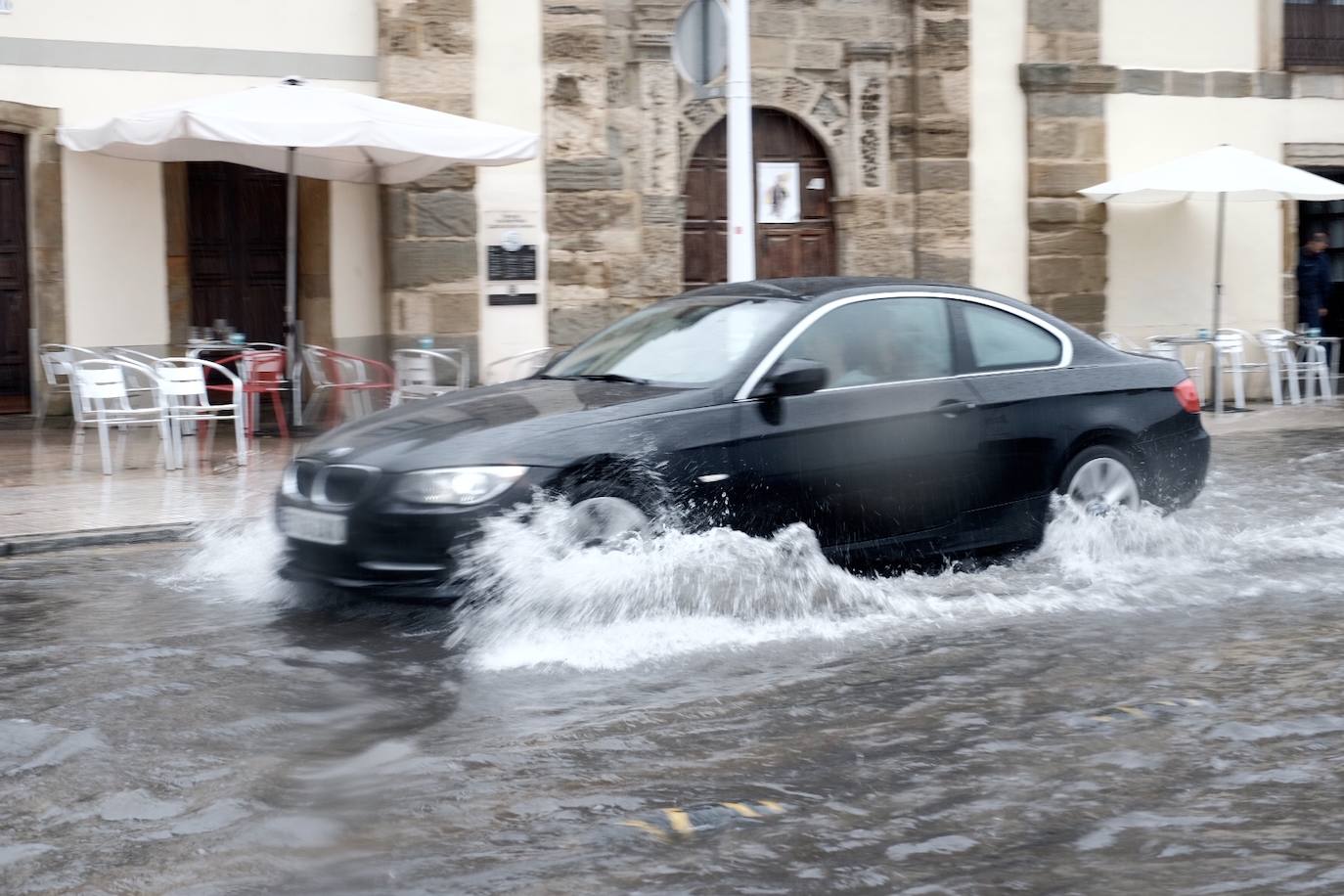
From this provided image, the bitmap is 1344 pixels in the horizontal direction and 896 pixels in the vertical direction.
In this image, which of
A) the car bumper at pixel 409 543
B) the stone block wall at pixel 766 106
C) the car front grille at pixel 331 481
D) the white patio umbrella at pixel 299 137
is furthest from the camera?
the stone block wall at pixel 766 106

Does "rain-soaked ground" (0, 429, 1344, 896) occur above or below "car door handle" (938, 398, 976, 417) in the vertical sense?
below

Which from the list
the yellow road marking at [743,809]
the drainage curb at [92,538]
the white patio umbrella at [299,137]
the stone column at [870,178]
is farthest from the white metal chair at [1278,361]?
the yellow road marking at [743,809]

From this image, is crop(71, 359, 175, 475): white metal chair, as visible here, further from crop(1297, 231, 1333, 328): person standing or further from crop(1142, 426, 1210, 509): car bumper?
crop(1297, 231, 1333, 328): person standing

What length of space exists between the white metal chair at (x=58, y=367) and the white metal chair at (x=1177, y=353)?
1012 centimetres

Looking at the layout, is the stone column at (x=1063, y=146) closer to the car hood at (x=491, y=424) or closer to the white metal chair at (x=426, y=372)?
the white metal chair at (x=426, y=372)

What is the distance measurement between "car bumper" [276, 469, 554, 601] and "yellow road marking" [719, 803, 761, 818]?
81.2 inches

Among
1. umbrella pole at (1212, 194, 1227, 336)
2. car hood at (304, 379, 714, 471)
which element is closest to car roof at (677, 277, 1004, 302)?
car hood at (304, 379, 714, 471)

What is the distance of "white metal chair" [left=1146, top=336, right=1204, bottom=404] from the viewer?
17.1 m

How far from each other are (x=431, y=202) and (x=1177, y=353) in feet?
25.8

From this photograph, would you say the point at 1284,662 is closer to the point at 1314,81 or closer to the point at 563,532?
the point at 563,532

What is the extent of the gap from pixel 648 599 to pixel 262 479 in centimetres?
567

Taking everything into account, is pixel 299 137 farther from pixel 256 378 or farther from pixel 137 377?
pixel 137 377

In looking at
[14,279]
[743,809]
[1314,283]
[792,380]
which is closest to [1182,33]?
[1314,283]

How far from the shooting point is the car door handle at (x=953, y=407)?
7.20 m
